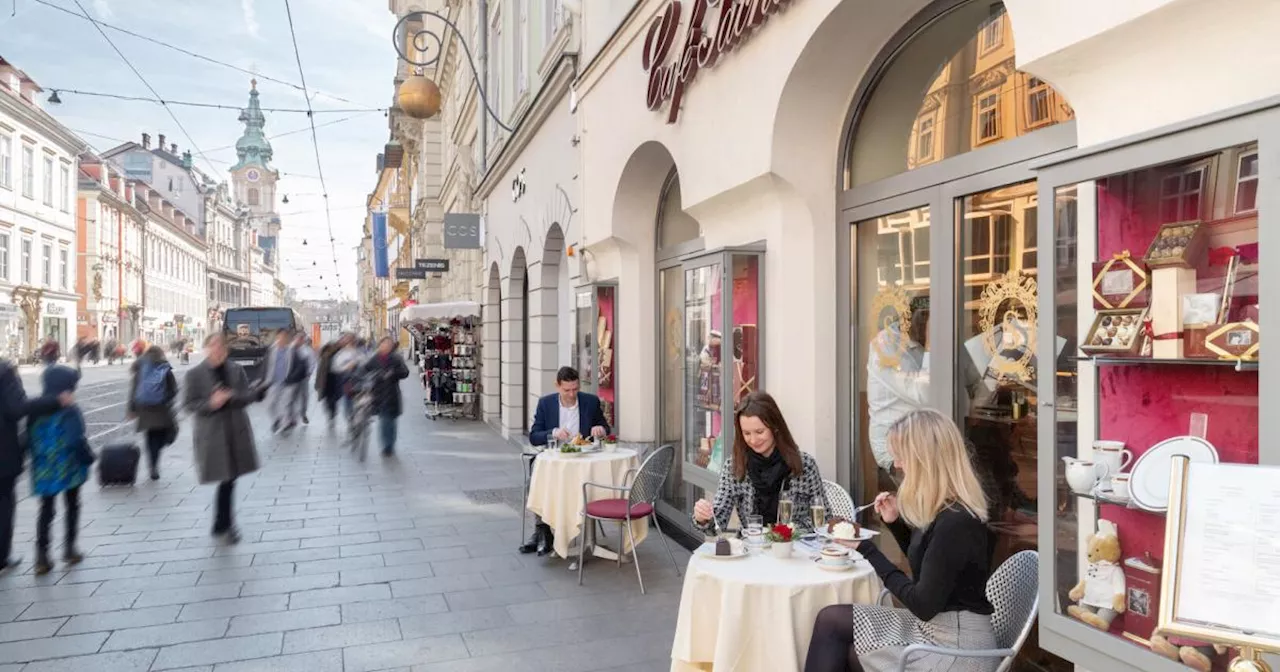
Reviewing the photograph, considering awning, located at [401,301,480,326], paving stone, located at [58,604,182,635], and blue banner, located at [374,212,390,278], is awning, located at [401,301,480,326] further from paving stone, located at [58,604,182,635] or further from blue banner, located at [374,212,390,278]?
blue banner, located at [374,212,390,278]

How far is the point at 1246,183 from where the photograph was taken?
2.29 m

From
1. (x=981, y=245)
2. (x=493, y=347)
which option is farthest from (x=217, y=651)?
(x=493, y=347)

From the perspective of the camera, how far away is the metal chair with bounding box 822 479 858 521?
173 inches

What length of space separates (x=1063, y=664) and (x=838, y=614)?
1447 millimetres

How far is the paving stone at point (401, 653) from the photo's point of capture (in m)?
4.36

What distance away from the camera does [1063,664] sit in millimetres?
3828

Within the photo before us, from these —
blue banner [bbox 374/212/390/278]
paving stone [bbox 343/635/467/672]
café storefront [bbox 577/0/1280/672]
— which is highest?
blue banner [bbox 374/212/390/278]

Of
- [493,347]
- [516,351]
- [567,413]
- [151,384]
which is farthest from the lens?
[493,347]

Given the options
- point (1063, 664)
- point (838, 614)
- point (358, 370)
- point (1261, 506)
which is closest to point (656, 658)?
point (838, 614)

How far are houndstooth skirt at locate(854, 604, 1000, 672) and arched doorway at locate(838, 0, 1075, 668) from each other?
0.81 metres

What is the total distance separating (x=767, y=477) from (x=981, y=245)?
5.24ft

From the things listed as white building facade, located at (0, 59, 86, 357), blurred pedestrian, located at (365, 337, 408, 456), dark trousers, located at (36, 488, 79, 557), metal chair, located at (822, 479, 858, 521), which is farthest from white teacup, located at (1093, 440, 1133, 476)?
white building facade, located at (0, 59, 86, 357)

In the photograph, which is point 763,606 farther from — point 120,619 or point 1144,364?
point 120,619

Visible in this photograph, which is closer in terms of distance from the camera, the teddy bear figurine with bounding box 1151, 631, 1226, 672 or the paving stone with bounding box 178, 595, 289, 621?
the teddy bear figurine with bounding box 1151, 631, 1226, 672
